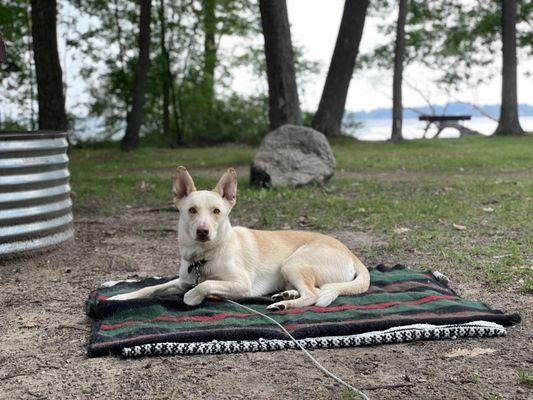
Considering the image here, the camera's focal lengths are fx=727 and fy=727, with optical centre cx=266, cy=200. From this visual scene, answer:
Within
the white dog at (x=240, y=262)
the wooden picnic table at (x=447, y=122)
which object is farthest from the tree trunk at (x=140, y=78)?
the white dog at (x=240, y=262)

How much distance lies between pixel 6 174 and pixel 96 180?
22.9 feet

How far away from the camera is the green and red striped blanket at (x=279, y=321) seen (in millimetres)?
4227

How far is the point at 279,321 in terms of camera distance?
15.0 ft

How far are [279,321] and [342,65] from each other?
1766cm

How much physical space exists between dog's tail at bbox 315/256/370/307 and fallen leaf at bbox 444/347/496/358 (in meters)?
0.98

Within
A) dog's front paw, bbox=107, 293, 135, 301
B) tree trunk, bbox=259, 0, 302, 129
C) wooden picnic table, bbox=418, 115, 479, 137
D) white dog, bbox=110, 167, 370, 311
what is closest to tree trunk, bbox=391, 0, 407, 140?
wooden picnic table, bbox=418, 115, 479, 137

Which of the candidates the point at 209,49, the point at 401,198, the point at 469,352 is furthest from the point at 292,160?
the point at 209,49

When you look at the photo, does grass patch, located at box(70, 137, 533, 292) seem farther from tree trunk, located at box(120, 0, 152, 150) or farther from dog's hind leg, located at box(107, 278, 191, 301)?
dog's hind leg, located at box(107, 278, 191, 301)

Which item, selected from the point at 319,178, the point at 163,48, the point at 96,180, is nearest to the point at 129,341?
the point at 319,178

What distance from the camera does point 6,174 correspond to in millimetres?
6773

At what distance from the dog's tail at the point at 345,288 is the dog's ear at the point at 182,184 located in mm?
1169

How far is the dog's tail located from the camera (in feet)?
16.0

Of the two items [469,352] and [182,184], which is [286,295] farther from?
[469,352]

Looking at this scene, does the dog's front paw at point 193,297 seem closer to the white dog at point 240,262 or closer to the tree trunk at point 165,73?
the white dog at point 240,262
